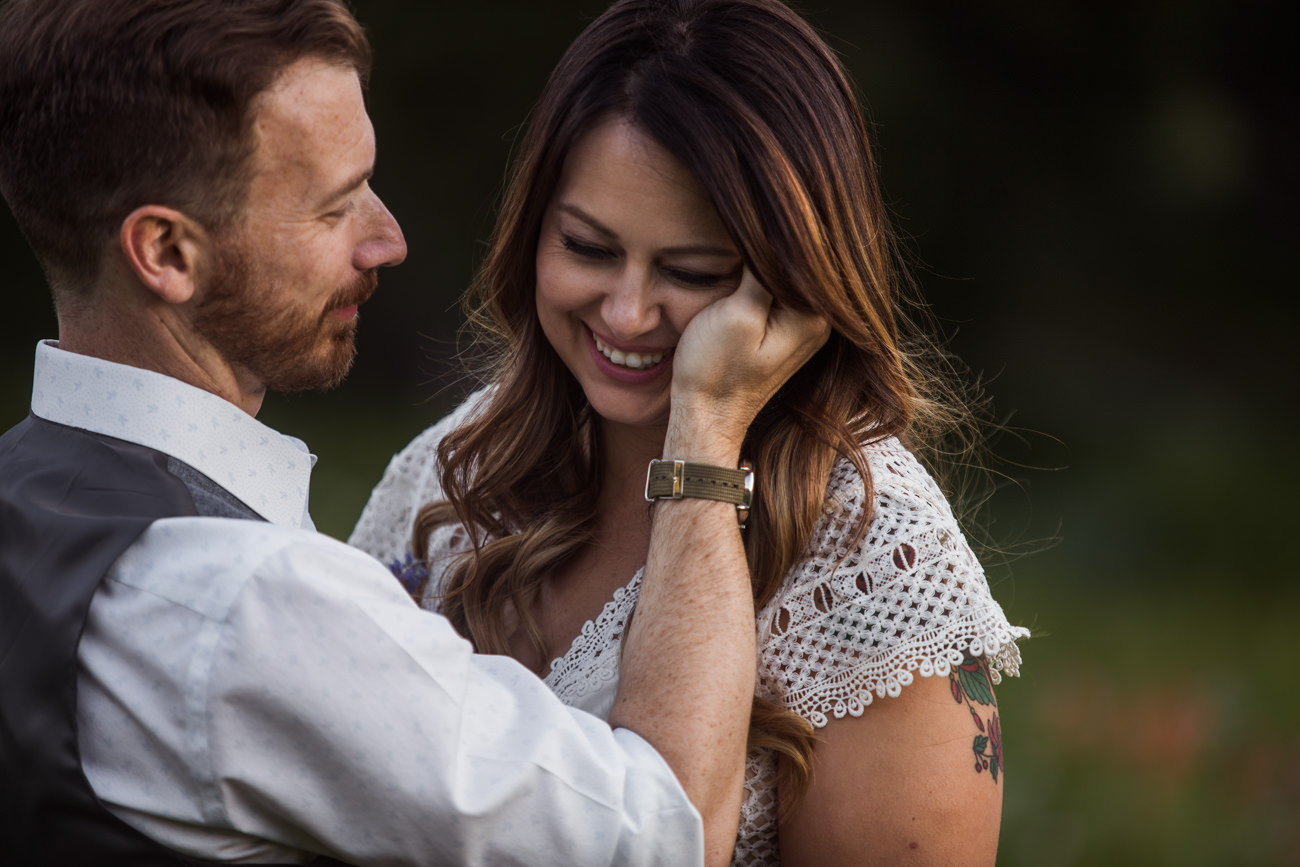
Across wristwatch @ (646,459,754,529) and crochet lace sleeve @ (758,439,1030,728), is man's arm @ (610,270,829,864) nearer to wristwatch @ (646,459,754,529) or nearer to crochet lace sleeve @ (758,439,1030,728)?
wristwatch @ (646,459,754,529)

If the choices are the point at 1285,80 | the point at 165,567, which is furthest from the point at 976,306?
the point at 165,567

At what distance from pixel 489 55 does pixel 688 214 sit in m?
5.34

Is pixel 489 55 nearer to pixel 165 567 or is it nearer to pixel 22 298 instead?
pixel 22 298

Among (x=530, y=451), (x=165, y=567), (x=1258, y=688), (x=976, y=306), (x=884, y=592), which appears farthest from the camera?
(x=976, y=306)

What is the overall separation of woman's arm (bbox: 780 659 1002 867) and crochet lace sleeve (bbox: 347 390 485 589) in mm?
1207

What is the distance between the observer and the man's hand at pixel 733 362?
2.02 m

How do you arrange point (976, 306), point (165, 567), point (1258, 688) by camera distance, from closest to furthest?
point (165, 567) → point (1258, 688) → point (976, 306)

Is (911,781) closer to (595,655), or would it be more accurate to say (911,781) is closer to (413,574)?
(595,655)

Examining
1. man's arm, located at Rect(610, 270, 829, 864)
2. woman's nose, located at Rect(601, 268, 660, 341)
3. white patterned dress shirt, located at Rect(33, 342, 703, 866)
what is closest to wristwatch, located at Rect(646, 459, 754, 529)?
man's arm, located at Rect(610, 270, 829, 864)

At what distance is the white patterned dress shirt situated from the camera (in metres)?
1.46

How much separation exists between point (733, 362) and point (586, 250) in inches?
15.8

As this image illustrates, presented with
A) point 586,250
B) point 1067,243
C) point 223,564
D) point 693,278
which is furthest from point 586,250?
point 1067,243

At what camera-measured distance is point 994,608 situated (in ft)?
6.77

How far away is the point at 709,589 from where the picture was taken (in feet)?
6.18
